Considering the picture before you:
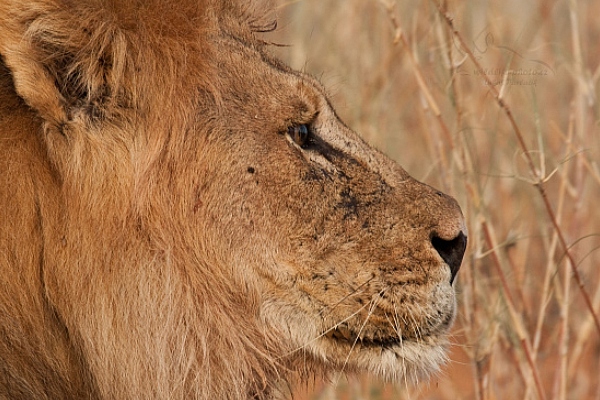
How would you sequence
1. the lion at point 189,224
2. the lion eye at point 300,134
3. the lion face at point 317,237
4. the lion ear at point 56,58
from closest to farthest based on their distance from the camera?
the lion ear at point 56,58 → the lion at point 189,224 → the lion face at point 317,237 → the lion eye at point 300,134

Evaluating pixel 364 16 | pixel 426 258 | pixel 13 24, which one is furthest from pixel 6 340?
pixel 364 16

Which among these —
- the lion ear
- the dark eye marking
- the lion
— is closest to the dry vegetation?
the lion

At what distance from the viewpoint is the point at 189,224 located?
2615mm

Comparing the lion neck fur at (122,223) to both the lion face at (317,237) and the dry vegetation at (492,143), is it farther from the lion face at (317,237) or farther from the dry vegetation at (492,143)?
the dry vegetation at (492,143)

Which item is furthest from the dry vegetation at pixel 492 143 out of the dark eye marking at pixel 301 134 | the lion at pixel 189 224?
the dark eye marking at pixel 301 134

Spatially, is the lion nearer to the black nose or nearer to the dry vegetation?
the black nose

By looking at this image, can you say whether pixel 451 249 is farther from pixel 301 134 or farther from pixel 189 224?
pixel 189 224

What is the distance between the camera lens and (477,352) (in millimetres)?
3609

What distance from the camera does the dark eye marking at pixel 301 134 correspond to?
2781 millimetres

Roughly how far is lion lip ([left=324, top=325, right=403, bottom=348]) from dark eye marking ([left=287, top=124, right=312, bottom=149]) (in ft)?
1.80

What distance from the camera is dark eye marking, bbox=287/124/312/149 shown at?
2.78m

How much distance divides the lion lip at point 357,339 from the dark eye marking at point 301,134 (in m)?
0.55

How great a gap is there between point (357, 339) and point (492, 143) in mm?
1627

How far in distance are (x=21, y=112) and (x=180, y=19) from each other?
1.75 ft
